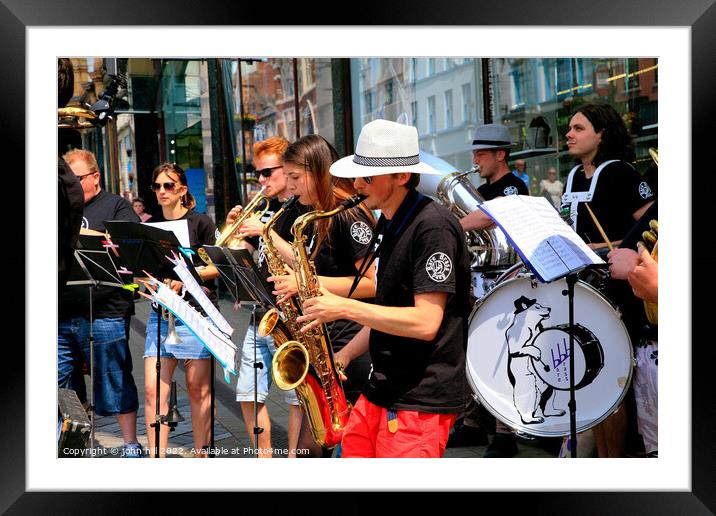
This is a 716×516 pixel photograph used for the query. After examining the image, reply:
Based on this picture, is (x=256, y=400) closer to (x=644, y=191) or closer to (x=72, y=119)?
(x=72, y=119)

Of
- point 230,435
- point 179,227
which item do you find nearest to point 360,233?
point 179,227

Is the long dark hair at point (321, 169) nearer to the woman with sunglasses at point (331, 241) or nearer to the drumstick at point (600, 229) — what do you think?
the woman with sunglasses at point (331, 241)

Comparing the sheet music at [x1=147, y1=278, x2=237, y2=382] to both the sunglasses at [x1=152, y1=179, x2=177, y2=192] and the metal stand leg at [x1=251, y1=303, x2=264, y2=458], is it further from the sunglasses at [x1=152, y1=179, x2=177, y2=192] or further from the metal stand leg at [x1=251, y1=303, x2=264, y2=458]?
the sunglasses at [x1=152, y1=179, x2=177, y2=192]

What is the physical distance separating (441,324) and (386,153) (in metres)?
0.72

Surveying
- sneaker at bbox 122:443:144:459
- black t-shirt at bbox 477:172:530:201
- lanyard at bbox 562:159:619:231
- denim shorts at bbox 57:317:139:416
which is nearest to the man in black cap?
black t-shirt at bbox 477:172:530:201

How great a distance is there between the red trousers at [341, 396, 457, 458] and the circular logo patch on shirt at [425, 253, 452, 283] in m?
0.53

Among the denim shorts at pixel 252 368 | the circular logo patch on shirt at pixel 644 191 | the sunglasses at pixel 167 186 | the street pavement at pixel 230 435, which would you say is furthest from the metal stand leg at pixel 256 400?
the circular logo patch on shirt at pixel 644 191

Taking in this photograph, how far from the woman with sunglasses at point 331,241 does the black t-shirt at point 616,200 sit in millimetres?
1337

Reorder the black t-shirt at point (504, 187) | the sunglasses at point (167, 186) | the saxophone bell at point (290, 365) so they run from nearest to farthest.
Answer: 1. the saxophone bell at point (290, 365)
2. the sunglasses at point (167, 186)
3. the black t-shirt at point (504, 187)
